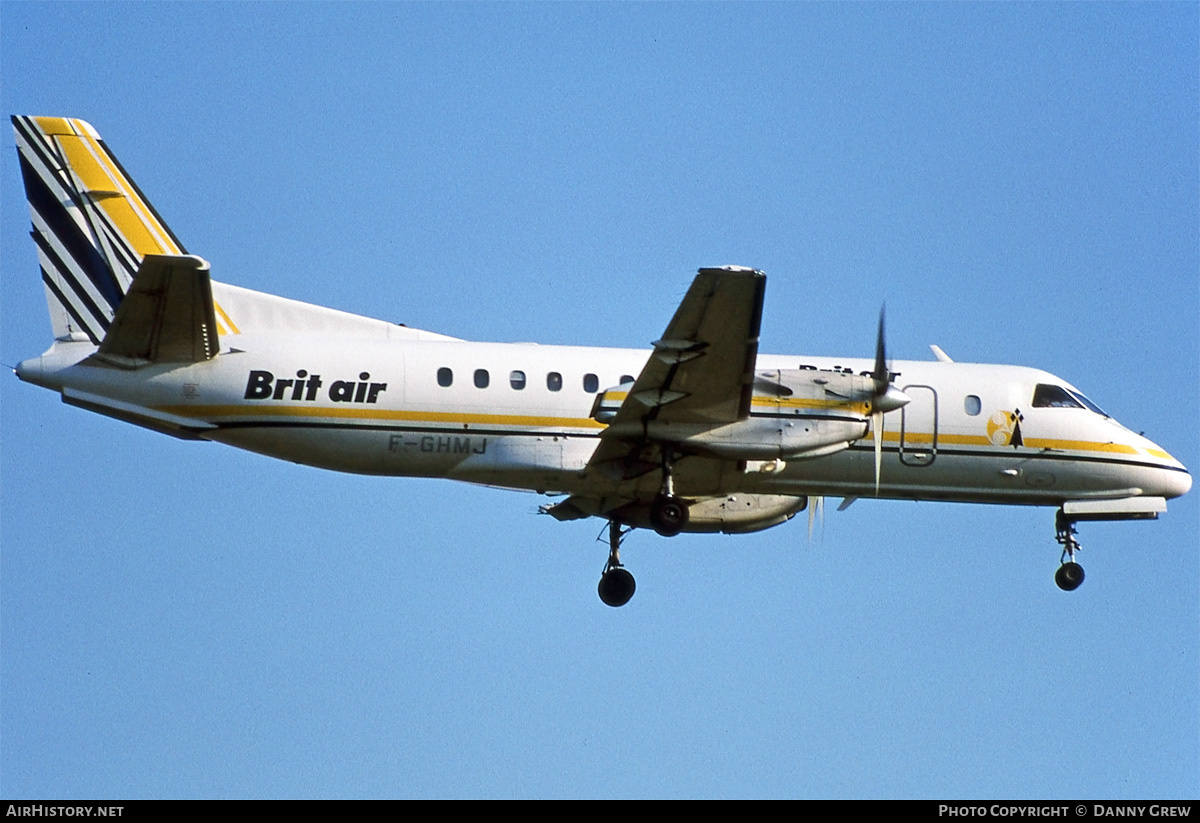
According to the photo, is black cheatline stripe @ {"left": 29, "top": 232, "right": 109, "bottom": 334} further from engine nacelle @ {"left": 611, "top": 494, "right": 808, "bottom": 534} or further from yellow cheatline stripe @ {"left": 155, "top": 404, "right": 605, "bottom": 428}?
engine nacelle @ {"left": 611, "top": 494, "right": 808, "bottom": 534}

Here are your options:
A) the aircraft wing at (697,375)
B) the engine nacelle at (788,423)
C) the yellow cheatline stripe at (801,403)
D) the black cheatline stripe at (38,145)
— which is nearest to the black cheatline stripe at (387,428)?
the aircraft wing at (697,375)

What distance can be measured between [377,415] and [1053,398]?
11.3 m

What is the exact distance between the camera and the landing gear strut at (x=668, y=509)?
22922 millimetres

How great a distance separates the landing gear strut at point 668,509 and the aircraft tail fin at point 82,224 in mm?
8263

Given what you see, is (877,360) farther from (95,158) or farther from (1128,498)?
(95,158)

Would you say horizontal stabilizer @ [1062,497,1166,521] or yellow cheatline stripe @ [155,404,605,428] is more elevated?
yellow cheatline stripe @ [155,404,605,428]

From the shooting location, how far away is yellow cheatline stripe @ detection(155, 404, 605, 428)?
22641mm

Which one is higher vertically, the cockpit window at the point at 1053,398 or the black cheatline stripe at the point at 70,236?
the black cheatline stripe at the point at 70,236

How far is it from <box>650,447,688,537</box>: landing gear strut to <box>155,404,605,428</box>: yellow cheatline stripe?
3.86 feet

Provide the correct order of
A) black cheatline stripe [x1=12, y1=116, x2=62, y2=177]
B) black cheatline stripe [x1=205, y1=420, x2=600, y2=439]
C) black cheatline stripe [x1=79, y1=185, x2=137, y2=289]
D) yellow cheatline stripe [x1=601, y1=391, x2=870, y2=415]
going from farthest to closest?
black cheatline stripe [x1=12, y1=116, x2=62, y2=177] < black cheatline stripe [x1=79, y1=185, x2=137, y2=289] < black cheatline stripe [x1=205, y1=420, x2=600, y2=439] < yellow cheatline stripe [x1=601, y1=391, x2=870, y2=415]

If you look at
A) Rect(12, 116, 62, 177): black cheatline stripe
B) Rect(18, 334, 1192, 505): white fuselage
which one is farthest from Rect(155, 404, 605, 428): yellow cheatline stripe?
Rect(12, 116, 62, 177): black cheatline stripe

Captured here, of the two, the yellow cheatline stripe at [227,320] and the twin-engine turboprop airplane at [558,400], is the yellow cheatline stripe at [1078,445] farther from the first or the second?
the yellow cheatline stripe at [227,320]
